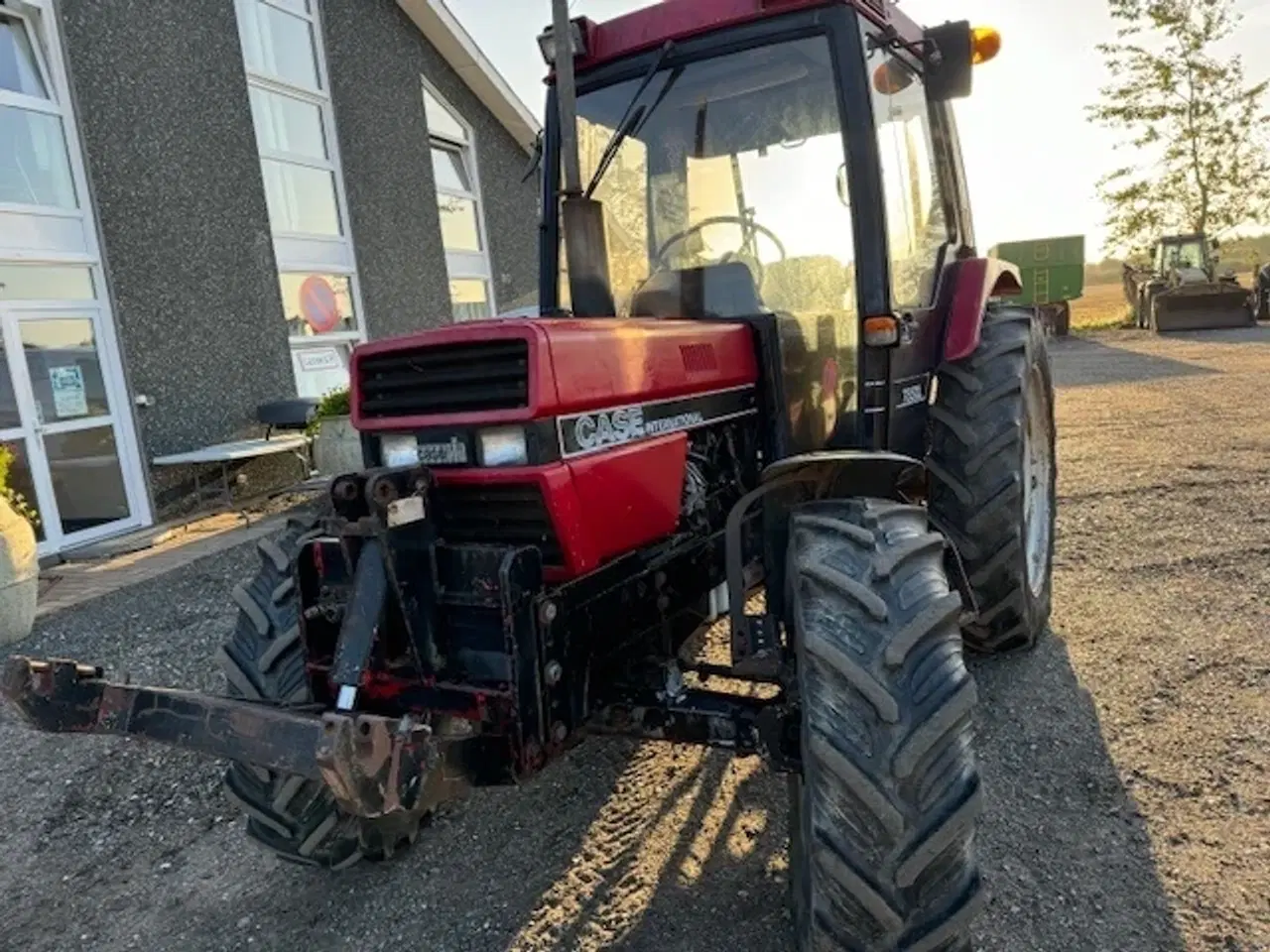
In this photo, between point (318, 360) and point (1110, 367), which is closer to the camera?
point (318, 360)

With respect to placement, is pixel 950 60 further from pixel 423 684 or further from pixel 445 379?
pixel 423 684

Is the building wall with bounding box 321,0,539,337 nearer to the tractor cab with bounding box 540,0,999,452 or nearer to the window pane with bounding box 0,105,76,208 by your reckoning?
the window pane with bounding box 0,105,76,208

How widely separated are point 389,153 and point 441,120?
170 cm

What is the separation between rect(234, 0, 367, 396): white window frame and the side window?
25.4ft

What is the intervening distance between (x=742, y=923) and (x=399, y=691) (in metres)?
1.04

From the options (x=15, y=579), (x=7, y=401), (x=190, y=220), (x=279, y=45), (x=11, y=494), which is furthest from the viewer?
(x=279, y=45)

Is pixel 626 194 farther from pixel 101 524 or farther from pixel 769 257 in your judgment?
pixel 101 524

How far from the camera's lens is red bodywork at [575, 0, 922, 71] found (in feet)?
9.86

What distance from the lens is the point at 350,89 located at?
11.2m

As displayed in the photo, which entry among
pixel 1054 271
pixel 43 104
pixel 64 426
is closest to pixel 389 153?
pixel 43 104

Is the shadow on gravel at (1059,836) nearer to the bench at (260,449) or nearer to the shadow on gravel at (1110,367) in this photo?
the bench at (260,449)

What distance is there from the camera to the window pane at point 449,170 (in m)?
13.1

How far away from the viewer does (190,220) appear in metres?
8.86

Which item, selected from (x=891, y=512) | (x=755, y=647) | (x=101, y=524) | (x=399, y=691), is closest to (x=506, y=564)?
(x=399, y=691)
